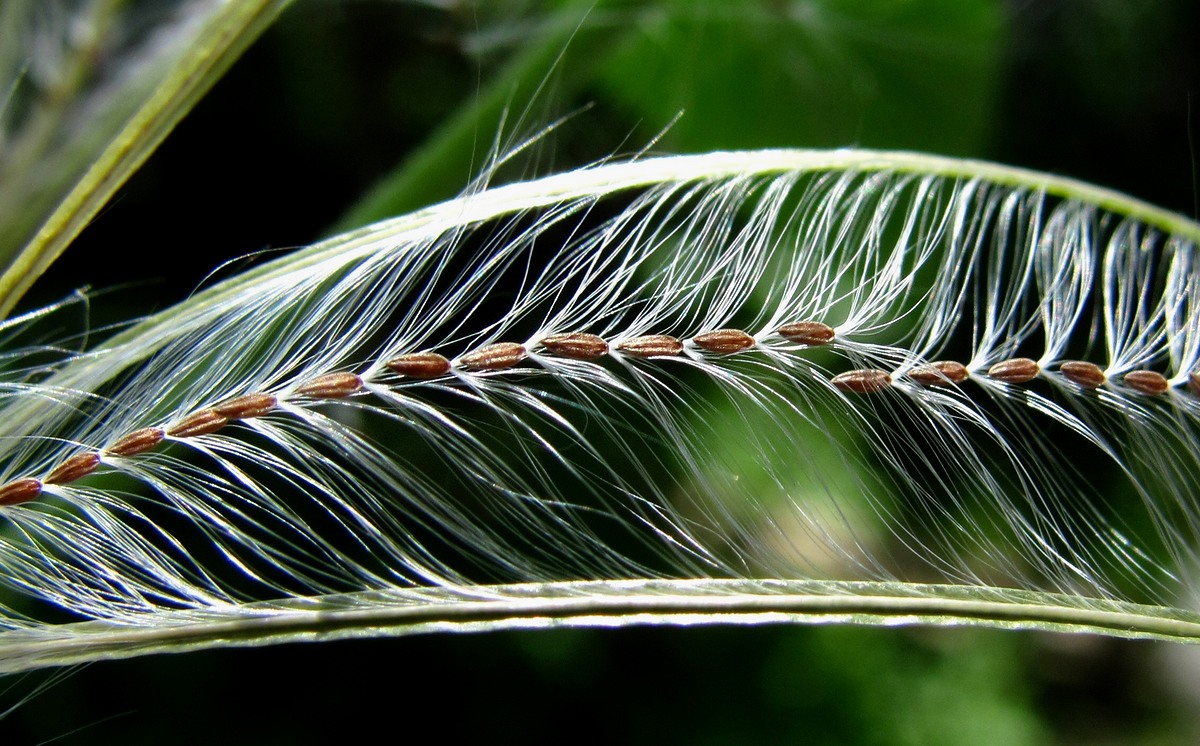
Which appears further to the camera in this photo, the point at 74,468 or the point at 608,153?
the point at 608,153

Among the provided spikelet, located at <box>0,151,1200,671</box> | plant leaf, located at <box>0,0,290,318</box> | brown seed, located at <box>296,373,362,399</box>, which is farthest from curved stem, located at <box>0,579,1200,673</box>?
plant leaf, located at <box>0,0,290,318</box>

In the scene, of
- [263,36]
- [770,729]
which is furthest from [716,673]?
[263,36]

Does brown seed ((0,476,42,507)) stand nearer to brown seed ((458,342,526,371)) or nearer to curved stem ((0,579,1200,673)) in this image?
curved stem ((0,579,1200,673))

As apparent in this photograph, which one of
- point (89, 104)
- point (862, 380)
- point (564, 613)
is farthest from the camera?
point (89, 104)

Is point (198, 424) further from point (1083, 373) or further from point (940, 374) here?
point (1083, 373)

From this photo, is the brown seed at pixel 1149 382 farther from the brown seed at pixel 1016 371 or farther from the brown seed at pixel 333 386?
the brown seed at pixel 333 386

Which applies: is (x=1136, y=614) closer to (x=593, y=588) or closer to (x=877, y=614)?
(x=877, y=614)

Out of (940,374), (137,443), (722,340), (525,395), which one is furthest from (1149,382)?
(137,443)
